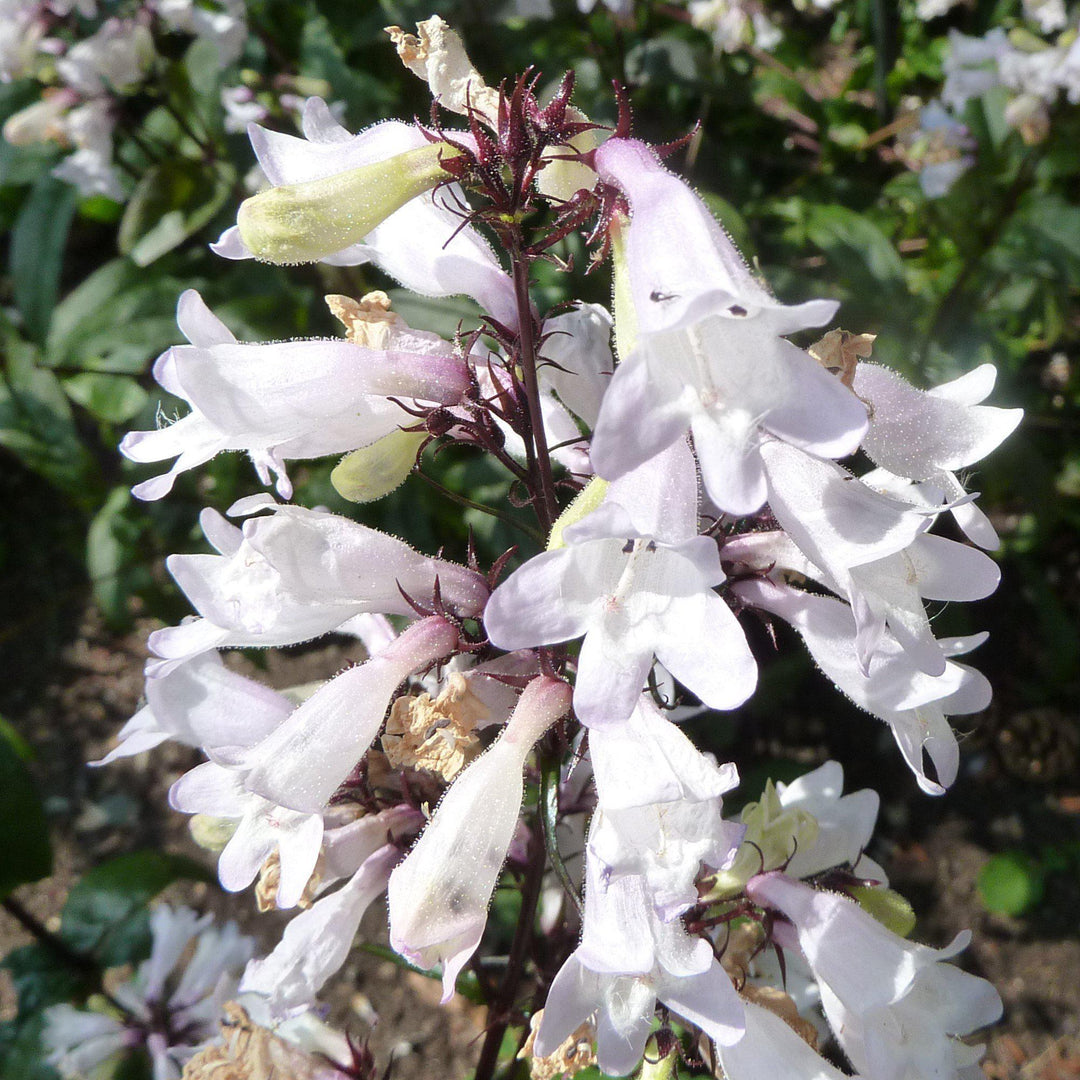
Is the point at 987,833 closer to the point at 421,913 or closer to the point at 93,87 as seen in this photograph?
the point at 421,913

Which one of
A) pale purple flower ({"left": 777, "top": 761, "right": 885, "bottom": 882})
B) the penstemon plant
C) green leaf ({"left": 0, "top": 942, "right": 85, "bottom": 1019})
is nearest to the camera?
the penstemon plant

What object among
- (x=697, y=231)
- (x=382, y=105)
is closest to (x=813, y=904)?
(x=697, y=231)

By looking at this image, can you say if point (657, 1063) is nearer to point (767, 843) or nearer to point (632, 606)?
point (767, 843)

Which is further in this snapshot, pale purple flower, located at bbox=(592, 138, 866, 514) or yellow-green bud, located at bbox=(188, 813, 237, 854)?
yellow-green bud, located at bbox=(188, 813, 237, 854)

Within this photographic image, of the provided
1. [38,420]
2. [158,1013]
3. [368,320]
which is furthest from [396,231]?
[38,420]

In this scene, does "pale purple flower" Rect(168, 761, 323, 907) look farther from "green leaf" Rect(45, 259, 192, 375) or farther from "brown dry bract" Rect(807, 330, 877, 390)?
"green leaf" Rect(45, 259, 192, 375)

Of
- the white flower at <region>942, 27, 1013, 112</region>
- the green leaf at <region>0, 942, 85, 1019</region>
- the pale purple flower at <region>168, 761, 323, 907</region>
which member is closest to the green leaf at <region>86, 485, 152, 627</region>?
the green leaf at <region>0, 942, 85, 1019</region>
